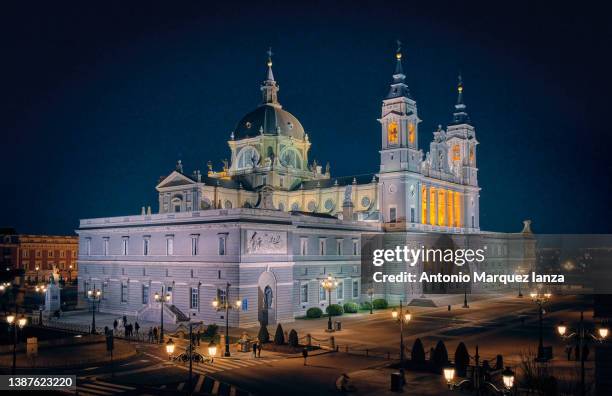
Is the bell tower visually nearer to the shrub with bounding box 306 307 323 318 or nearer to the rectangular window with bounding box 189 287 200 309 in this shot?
the shrub with bounding box 306 307 323 318

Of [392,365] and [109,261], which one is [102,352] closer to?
[392,365]

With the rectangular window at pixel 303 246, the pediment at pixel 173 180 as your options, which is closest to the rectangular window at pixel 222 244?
the rectangular window at pixel 303 246

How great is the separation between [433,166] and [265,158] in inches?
934

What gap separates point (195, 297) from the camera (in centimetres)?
6103

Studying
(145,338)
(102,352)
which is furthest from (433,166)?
(102,352)

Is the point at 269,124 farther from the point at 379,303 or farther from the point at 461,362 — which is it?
the point at 461,362

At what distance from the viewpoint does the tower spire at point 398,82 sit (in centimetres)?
8331

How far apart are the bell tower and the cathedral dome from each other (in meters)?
15.5

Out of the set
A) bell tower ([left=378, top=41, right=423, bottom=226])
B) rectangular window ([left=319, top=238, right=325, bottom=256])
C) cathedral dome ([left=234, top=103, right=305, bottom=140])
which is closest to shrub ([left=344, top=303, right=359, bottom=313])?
rectangular window ([left=319, top=238, right=325, bottom=256])

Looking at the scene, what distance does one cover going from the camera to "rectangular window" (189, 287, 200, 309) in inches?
2388

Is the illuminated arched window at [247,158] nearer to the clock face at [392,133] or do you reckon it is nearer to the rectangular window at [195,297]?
the clock face at [392,133]

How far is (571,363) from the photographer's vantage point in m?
39.4

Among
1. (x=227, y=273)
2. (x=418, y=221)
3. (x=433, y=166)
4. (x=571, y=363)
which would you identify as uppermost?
(x=433, y=166)

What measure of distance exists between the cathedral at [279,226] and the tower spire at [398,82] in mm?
185
